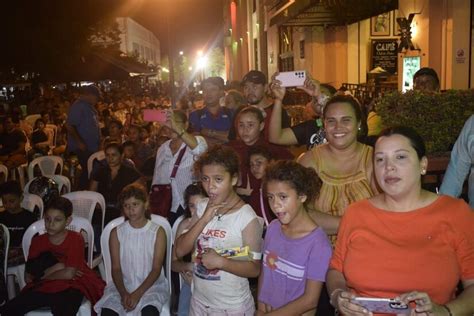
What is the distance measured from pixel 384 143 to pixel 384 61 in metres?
16.1

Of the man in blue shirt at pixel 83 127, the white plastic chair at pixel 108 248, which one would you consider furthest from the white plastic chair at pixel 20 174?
the white plastic chair at pixel 108 248

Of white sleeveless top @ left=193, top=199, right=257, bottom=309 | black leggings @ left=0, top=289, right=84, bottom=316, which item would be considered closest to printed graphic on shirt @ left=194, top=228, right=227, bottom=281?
white sleeveless top @ left=193, top=199, right=257, bottom=309

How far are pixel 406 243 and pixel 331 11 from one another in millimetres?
15480

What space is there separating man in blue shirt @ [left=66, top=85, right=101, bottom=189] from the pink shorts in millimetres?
6125

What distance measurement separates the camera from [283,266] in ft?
10.5

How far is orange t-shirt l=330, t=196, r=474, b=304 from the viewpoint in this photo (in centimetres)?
249

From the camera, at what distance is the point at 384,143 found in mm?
2715

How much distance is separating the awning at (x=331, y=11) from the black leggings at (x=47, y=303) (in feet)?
36.5

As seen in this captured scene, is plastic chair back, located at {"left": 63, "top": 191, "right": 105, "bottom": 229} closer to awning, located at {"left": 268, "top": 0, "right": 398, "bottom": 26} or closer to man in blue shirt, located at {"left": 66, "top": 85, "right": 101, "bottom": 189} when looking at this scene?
man in blue shirt, located at {"left": 66, "top": 85, "right": 101, "bottom": 189}

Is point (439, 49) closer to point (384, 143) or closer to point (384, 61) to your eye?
point (384, 61)

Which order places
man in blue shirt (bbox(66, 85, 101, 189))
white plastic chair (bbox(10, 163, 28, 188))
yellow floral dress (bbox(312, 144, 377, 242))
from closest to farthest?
1. yellow floral dress (bbox(312, 144, 377, 242))
2. man in blue shirt (bbox(66, 85, 101, 189))
3. white plastic chair (bbox(10, 163, 28, 188))

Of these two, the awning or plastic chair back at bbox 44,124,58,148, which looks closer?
plastic chair back at bbox 44,124,58,148

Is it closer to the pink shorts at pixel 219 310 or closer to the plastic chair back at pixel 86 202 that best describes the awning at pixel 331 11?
the plastic chair back at pixel 86 202

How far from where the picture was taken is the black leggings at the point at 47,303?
4660 millimetres
